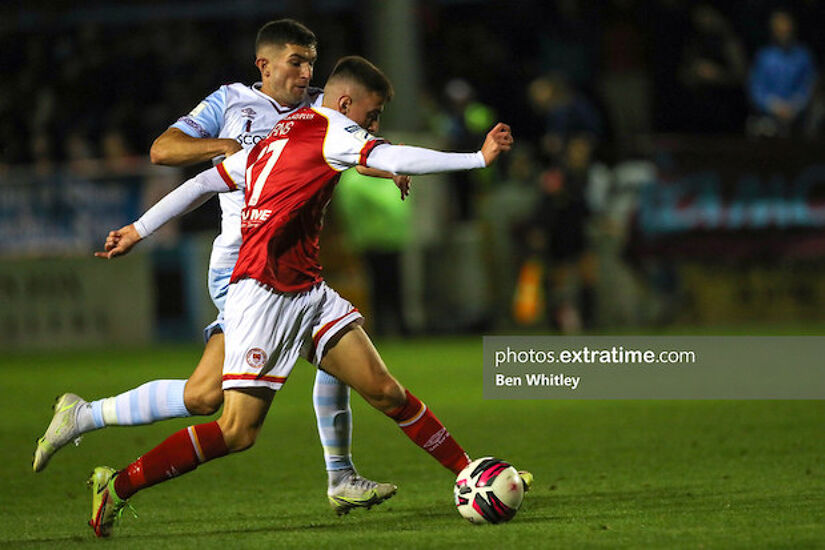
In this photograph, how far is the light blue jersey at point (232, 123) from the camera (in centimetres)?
666

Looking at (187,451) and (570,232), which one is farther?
(570,232)

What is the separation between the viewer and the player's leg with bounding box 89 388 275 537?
5.92 m

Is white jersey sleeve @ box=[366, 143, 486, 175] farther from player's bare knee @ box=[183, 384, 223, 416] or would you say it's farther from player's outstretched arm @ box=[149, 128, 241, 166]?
player's bare knee @ box=[183, 384, 223, 416]

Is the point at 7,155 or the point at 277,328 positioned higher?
the point at 277,328

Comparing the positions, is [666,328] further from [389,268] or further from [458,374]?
[458,374]

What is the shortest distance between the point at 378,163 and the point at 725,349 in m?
8.17

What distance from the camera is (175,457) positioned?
5.99m

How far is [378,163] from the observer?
572cm

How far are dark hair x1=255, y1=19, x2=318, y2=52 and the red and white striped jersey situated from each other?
679 millimetres

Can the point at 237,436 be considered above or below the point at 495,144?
below

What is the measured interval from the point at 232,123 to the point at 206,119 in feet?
0.41

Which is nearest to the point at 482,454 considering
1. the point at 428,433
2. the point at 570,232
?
the point at 428,433

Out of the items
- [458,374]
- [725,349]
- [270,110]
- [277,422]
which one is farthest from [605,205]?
[270,110]

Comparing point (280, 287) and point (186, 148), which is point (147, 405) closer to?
point (280, 287)
